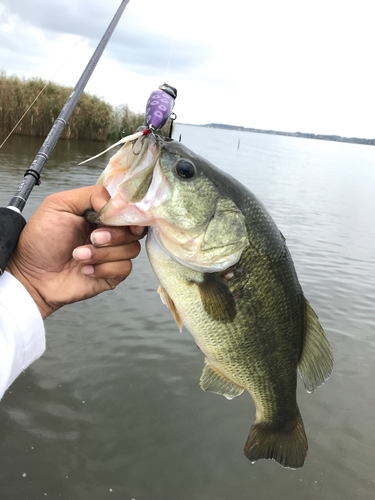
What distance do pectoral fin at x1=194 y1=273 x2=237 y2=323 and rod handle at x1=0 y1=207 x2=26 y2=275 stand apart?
93 cm

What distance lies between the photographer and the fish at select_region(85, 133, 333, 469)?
5.00 ft

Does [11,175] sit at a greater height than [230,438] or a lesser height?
greater

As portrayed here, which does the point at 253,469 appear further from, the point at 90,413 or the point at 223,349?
the point at 223,349

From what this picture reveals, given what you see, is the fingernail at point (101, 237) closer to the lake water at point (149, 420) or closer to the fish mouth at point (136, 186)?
the fish mouth at point (136, 186)

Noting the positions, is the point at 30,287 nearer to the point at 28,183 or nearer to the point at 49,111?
the point at 28,183

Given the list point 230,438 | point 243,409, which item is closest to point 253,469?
point 230,438

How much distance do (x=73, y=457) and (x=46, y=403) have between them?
65 cm

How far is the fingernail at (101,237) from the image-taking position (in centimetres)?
157

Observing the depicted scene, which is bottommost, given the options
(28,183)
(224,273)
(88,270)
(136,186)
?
(88,270)

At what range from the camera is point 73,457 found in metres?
2.79

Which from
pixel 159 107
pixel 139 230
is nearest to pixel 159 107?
pixel 159 107

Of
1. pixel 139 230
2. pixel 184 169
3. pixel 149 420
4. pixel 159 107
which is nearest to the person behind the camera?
pixel 184 169

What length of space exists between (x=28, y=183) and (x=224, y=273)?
143 cm

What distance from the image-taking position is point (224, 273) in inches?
65.5
